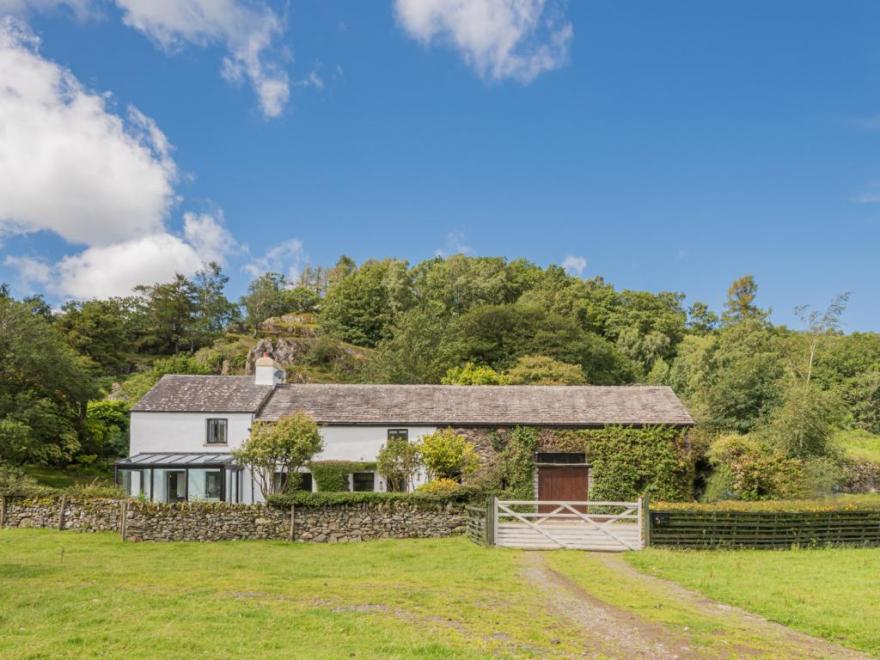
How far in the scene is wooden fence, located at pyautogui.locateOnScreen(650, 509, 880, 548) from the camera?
67.1 feet

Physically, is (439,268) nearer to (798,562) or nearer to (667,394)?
(667,394)

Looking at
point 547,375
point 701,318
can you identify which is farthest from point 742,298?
point 547,375

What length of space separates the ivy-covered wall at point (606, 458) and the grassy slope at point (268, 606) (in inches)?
381

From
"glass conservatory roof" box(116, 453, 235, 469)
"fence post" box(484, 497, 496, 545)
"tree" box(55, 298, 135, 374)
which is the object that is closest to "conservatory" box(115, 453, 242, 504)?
"glass conservatory roof" box(116, 453, 235, 469)

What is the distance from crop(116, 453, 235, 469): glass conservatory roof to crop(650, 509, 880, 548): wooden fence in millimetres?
18927

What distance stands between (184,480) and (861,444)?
45.4m

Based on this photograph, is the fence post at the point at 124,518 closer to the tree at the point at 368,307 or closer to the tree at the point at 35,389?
the tree at the point at 35,389

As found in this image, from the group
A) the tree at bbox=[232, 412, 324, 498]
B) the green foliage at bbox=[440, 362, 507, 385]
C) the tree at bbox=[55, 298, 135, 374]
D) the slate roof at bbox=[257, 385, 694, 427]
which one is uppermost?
the tree at bbox=[55, 298, 135, 374]

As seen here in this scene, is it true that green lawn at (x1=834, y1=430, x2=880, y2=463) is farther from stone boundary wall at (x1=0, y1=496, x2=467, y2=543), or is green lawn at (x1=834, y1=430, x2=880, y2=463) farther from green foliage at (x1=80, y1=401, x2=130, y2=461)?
green foliage at (x1=80, y1=401, x2=130, y2=461)

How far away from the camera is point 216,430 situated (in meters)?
32.2

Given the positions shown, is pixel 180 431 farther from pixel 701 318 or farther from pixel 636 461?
pixel 701 318

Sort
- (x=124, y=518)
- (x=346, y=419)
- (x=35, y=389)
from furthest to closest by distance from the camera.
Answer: (x=35, y=389)
(x=346, y=419)
(x=124, y=518)

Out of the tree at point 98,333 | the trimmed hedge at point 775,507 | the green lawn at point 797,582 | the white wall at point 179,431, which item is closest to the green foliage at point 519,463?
the trimmed hedge at point 775,507

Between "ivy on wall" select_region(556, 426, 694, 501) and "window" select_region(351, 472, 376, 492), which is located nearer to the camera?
"ivy on wall" select_region(556, 426, 694, 501)
